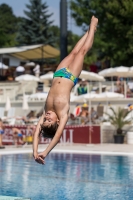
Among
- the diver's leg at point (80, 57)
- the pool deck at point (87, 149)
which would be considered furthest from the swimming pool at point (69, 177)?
the diver's leg at point (80, 57)

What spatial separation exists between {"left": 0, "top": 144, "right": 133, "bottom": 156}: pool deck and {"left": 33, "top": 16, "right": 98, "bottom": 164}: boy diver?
25.8 ft

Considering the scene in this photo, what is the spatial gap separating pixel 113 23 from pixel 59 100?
21622 millimetres

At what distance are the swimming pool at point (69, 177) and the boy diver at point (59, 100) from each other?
1863mm

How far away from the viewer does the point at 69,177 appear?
10914 millimetres

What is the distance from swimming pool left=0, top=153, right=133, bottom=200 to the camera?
8906 millimetres

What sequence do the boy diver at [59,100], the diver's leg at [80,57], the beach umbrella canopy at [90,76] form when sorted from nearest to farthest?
the boy diver at [59,100] → the diver's leg at [80,57] → the beach umbrella canopy at [90,76]

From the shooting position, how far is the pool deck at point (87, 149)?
16.1 m

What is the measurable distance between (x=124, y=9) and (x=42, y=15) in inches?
1015

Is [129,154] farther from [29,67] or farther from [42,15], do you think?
[42,15]

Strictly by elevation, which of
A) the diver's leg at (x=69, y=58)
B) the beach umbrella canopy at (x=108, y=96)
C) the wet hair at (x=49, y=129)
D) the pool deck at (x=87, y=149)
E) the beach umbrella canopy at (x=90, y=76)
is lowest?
the pool deck at (x=87, y=149)

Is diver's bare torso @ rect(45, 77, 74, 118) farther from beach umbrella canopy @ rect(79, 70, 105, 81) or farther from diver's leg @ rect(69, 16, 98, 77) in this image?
beach umbrella canopy @ rect(79, 70, 105, 81)

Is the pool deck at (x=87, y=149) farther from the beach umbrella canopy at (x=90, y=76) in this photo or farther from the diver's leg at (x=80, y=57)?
the diver's leg at (x=80, y=57)

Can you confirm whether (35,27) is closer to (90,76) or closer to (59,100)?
(90,76)

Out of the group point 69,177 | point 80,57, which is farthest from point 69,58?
point 69,177
